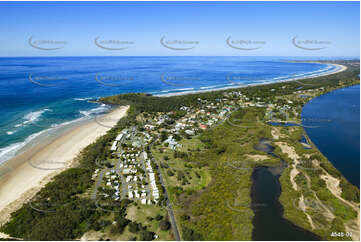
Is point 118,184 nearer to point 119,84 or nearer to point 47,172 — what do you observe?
point 47,172

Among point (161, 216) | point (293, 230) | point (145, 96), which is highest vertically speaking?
point (145, 96)

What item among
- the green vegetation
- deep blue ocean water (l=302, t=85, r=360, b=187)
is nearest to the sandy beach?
the green vegetation

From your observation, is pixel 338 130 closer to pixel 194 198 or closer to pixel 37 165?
pixel 194 198

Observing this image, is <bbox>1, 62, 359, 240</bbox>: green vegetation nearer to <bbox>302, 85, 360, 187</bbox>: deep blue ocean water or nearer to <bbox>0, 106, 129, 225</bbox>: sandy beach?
<bbox>0, 106, 129, 225</bbox>: sandy beach

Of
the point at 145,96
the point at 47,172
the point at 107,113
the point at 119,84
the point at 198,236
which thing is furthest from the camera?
the point at 119,84

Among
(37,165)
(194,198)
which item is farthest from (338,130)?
(37,165)

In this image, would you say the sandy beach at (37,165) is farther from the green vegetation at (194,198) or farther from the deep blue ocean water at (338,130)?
the deep blue ocean water at (338,130)

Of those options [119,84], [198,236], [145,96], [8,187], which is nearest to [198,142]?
[198,236]
